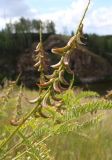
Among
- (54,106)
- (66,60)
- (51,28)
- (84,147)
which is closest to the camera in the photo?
(66,60)

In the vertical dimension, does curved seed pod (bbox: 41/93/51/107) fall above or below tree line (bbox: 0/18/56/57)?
above

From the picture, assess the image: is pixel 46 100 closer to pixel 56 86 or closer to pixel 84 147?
pixel 56 86

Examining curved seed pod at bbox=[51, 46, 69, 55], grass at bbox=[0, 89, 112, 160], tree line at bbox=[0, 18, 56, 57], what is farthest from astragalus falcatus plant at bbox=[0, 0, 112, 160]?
tree line at bbox=[0, 18, 56, 57]

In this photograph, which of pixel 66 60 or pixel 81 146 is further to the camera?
pixel 81 146

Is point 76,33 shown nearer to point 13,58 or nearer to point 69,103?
point 69,103

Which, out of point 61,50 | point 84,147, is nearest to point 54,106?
point 61,50

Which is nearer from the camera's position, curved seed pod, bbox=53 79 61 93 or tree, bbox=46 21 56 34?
curved seed pod, bbox=53 79 61 93

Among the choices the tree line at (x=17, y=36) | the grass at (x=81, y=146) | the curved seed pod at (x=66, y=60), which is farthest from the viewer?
the tree line at (x=17, y=36)

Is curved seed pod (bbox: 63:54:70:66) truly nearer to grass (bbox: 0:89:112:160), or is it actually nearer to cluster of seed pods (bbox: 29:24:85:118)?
cluster of seed pods (bbox: 29:24:85:118)

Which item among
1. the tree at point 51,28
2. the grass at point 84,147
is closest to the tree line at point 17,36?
the tree at point 51,28

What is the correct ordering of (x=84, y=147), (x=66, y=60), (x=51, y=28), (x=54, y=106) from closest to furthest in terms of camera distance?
(x=66, y=60) < (x=54, y=106) < (x=84, y=147) < (x=51, y=28)

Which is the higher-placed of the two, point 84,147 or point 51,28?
point 84,147

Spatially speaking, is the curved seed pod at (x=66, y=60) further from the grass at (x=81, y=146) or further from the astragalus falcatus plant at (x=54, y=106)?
the grass at (x=81, y=146)
